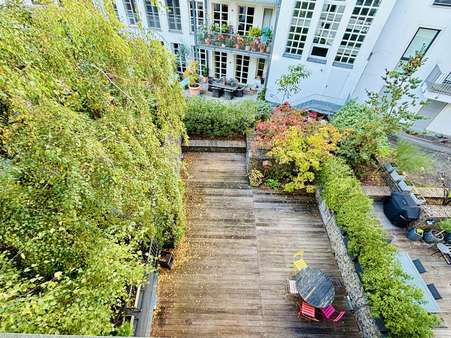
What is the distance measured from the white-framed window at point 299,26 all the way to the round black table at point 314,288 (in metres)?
11.8

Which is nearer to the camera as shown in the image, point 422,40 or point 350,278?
point 350,278

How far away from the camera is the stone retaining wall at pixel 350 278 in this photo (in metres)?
6.28

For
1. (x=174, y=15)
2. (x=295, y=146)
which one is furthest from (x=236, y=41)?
(x=295, y=146)

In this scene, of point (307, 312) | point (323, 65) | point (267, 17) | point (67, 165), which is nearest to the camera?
point (67, 165)

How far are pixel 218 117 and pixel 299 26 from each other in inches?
273

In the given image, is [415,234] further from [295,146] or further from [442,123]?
[442,123]

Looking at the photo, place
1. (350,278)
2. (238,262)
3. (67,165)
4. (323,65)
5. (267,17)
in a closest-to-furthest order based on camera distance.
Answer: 1. (67,165)
2. (350,278)
3. (238,262)
4. (323,65)
5. (267,17)

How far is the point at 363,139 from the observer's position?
370 inches

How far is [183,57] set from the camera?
639 inches

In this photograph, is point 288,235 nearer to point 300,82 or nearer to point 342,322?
point 342,322

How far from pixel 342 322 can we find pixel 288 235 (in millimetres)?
2972

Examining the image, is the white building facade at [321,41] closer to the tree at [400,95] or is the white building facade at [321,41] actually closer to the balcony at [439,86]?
the balcony at [439,86]

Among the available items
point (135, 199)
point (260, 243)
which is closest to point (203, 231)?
point (260, 243)

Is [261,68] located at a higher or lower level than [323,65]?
lower
